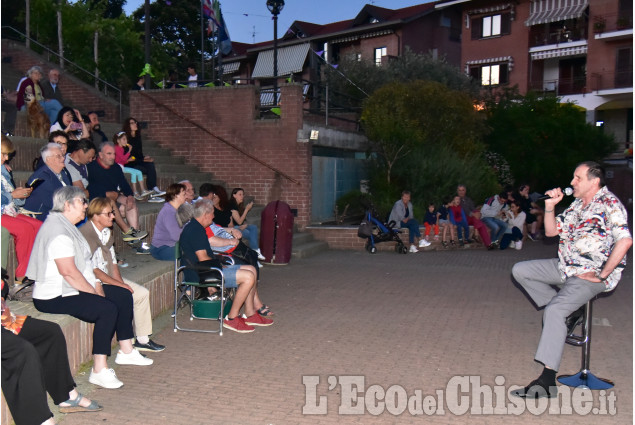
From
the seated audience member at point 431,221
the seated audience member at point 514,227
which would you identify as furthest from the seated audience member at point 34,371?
the seated audience member at point 514,227

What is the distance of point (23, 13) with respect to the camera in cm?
2312

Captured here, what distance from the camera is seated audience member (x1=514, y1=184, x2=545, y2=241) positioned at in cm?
1754

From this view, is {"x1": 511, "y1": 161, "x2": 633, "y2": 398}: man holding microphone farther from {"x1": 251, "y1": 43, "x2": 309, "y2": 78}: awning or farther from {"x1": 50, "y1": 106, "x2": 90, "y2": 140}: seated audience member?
{"x1": 251, "y1": 43, "x2": 309, "y2": 78}: awning

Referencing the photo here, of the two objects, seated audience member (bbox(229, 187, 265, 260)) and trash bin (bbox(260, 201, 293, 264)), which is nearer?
seated audience member (bbox(229, 187, 265, 260))

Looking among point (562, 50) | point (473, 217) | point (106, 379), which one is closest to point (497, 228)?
point (473, 217)

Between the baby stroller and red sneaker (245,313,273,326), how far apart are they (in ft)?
24.4

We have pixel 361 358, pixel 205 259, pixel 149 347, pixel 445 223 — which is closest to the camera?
pixel 361 358

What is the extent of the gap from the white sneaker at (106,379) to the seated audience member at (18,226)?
1109 mm

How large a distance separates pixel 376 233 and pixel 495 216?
12.1 feet

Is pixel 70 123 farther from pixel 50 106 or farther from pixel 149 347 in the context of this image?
pixel 149 347

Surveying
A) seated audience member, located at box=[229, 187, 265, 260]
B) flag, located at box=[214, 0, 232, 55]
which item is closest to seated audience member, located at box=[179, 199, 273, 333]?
seated audience member, located at box=[229, 187, 265, 260]

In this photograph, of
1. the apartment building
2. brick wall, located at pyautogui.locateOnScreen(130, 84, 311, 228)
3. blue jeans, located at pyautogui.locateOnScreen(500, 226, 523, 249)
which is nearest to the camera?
brick wall, located at pyautogui.locateOnScreen(130, 84, 311, 228)

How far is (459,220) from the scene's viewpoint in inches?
622

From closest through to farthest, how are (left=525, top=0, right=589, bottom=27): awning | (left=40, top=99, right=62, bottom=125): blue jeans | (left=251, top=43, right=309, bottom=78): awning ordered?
(left=40, top=99, right=62, bottom=125): blue jeans
(left=525, top=0, right=589, bottom=27): awning
(left=251, top=43, right=309, bottom=78): awning
